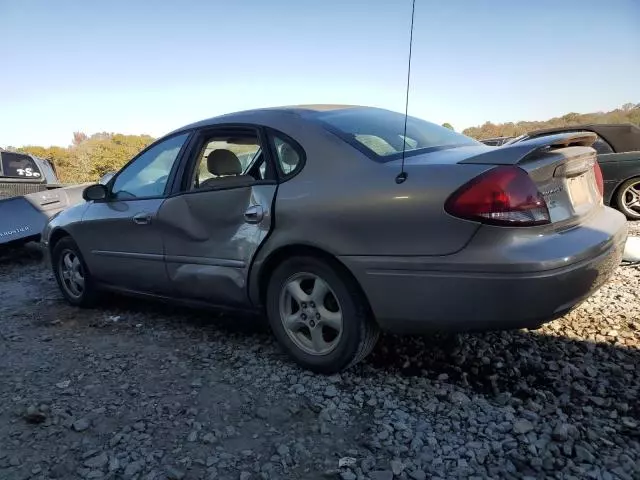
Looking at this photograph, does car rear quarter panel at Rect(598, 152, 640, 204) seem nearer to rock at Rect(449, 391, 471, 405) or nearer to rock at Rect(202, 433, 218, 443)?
rock at Rect(449, 391, 471, 405)

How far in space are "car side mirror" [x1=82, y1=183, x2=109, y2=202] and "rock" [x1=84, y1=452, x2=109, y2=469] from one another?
2358mm

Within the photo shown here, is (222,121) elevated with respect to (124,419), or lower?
elevated

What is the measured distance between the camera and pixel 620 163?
294 inches

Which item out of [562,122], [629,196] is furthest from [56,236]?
[562,122]

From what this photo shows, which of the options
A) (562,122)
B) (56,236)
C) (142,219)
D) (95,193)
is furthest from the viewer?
(562,122)

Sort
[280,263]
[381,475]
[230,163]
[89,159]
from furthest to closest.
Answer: [89,159] → [230,163] → [280,263] → [381,475]

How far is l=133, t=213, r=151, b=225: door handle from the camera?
356cm

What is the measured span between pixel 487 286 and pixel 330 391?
0.99 meters

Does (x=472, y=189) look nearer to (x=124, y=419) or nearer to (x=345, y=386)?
(x=345, y=386)

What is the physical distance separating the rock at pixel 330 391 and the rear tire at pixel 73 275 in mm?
2576

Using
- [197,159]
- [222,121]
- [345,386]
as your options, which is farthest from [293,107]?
[345,386]

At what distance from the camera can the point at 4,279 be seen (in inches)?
229

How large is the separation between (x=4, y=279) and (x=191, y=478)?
4.99m

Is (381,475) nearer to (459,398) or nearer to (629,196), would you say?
(459,398)
